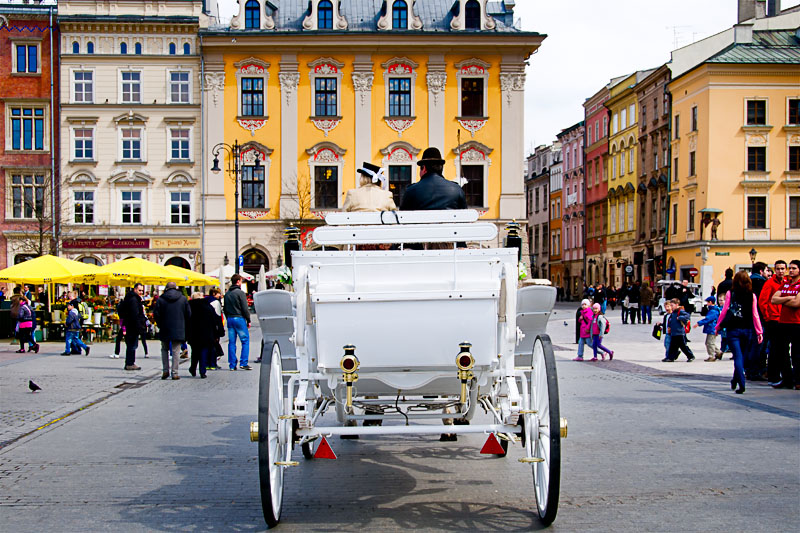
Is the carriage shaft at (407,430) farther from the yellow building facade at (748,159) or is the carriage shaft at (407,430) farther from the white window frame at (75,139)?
the yellow building facade at (748,159)

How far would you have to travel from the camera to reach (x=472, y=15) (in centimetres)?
5081

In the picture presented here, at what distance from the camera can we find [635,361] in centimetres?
2000

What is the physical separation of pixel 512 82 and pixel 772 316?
38.2 metres

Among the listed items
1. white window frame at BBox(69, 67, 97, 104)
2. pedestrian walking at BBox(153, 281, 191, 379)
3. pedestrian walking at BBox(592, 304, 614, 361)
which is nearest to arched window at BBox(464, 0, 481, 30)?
white window frame at BBox(69, 67, 97, 104)

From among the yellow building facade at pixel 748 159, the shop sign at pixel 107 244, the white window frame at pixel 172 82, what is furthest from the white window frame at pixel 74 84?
the yellow building facade at pixel 748 159

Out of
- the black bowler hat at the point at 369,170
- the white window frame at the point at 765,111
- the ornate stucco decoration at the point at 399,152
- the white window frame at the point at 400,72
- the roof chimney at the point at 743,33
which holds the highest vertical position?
the roof chimney at the point at 743,33

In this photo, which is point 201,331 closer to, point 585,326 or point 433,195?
point 585,326

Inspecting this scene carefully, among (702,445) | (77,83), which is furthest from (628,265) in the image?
(702,445)

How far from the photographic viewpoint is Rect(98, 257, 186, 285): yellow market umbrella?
27234 millimetres

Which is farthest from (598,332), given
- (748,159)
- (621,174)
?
(621,174)

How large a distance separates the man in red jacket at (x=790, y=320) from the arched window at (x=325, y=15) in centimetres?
4047

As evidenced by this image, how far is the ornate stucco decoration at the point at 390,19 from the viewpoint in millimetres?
50000

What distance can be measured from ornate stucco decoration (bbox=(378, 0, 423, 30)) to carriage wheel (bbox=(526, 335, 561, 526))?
4598cm

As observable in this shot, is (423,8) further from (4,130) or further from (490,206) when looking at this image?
(4,130)
